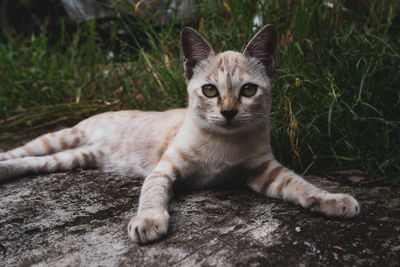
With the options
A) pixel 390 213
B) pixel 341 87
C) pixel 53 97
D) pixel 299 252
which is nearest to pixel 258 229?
pixel 299 252

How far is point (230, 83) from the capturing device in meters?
2.03

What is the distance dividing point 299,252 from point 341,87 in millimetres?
1572

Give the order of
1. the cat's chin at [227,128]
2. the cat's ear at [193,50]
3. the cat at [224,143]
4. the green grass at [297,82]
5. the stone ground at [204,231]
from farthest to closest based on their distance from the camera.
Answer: the green grass at [297,82], the cat's ear at [193,50], the cat's chin at [227,128], the cat at [224,143], the stone ground at [204,231]

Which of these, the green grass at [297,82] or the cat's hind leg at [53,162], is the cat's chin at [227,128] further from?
the cat's hind leg at [53,162]

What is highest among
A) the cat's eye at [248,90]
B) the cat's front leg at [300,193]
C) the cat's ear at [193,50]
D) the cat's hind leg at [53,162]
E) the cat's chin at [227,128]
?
the cat's ear at [193,50]

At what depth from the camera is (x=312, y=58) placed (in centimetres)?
298

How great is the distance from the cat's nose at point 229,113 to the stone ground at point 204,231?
19.1 inches

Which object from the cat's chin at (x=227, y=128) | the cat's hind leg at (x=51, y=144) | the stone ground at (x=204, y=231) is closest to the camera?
the stone ground at (x=204, y=231)

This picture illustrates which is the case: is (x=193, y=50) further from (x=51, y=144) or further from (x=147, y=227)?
(x=51, y=144)

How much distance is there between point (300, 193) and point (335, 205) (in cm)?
21

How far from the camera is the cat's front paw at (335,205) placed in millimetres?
1680

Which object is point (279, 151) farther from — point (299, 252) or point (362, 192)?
point (299, 252)

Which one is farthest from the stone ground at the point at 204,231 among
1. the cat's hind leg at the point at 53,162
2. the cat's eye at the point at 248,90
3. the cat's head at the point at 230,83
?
the cat's eye at the point at 248,90

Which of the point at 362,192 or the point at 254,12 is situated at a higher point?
the point at 254,12
